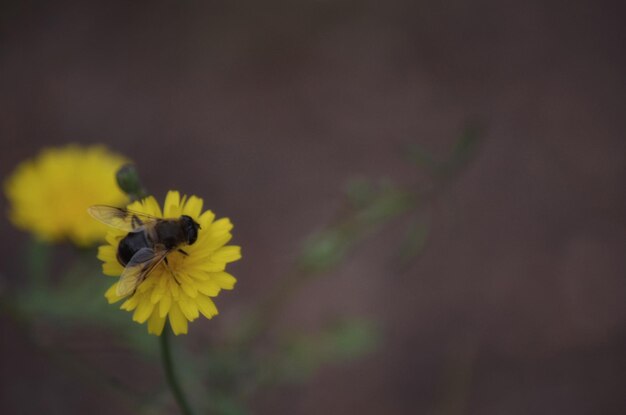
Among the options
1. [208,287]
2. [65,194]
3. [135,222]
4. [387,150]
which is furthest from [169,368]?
[387,150]

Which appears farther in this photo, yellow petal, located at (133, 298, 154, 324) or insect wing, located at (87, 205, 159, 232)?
insect wing, located at (87, 205, 159, 232)

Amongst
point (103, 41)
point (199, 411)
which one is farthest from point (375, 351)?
point (103, 41)

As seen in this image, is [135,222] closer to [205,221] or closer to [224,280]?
[205,221]

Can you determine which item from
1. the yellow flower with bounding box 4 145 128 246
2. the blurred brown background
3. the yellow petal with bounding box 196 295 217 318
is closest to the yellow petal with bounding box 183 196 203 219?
the yellow petal with bounding box 196 295 217 318

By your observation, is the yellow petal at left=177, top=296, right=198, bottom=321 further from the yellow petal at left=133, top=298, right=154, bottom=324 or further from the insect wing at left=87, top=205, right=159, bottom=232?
the insect wing at left=87, top=205, right=159, bottom=232

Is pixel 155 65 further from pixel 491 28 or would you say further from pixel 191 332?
pixel 491 28

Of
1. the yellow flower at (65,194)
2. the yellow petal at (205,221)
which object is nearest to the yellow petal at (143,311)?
the yellow petal at (205,221)

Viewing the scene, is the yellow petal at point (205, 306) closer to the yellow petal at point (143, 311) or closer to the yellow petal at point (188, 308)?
the yellow petal at point (188, 308)
